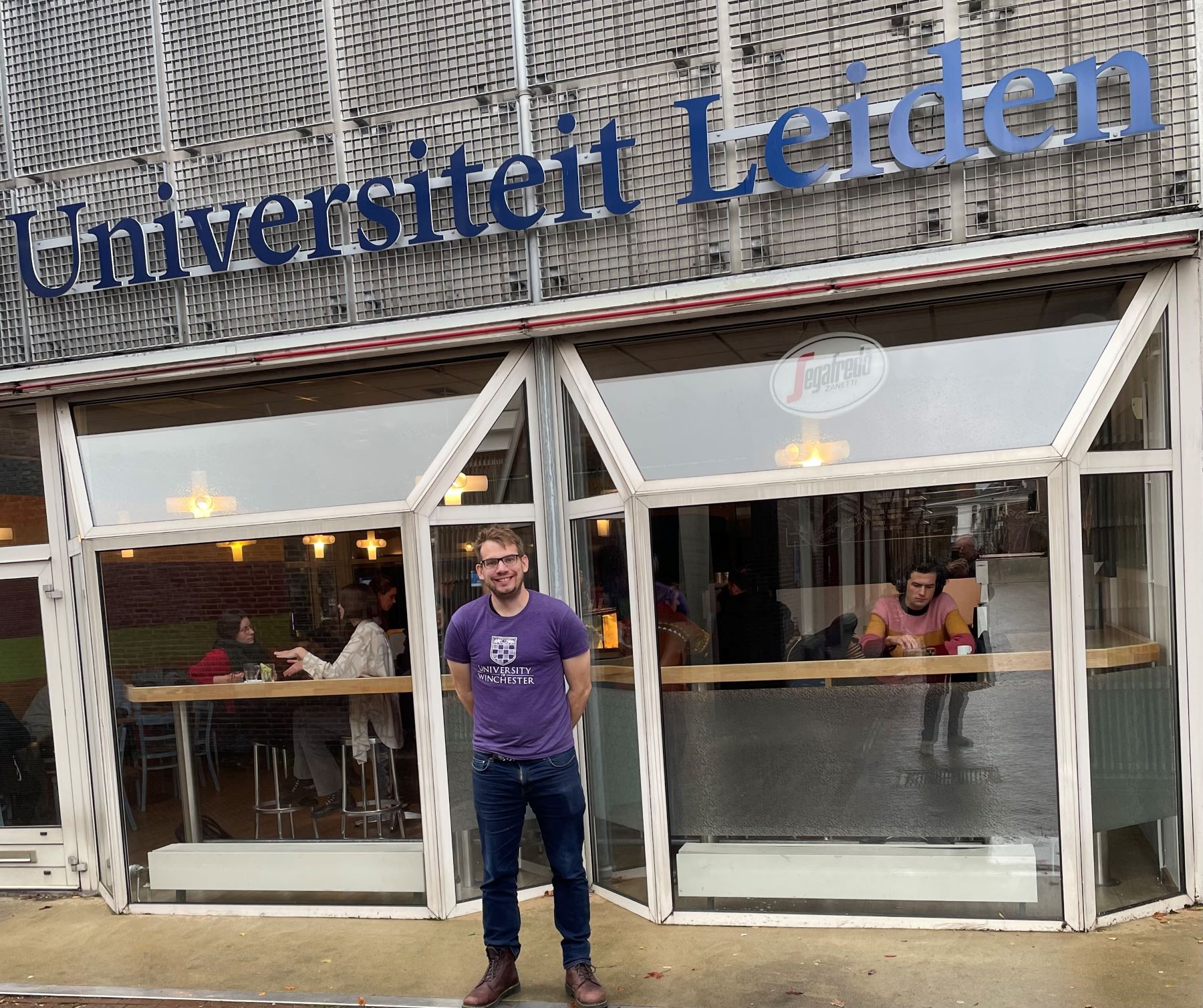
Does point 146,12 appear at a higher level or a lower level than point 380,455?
higher

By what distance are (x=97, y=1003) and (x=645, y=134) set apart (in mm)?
4658

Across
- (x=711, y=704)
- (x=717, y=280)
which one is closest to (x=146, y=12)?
(x=717, y=280)

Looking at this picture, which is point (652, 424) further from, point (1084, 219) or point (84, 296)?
point (84, 296)

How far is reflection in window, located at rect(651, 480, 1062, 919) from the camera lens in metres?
4.54

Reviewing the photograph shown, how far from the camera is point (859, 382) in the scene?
475cm

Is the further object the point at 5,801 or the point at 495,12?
the point at 5,801

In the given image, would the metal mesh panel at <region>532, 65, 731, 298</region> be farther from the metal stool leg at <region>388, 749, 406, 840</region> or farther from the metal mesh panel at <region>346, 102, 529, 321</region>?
the metal stool leg at <region>388, 749, 406, 840</region>

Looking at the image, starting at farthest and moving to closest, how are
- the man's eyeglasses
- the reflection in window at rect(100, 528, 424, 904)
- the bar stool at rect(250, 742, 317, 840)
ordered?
the bar stool at rect(250, 742, 317, 840) < the reflection in window at rect(100, 528, 424, 904) < the man's eyeglasses

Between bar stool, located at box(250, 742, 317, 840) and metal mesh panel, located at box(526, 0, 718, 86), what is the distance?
3.82 meters

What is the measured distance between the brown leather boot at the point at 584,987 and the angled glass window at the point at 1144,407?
Result: 3.06 metres

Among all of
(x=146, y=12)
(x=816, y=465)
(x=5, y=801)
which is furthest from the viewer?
(x=5, y=801)

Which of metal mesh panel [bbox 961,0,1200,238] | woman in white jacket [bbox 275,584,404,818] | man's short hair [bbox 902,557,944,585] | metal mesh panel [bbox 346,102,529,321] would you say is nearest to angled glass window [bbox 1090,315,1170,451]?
metal mesh panel [bbox 961,0,1200,238]

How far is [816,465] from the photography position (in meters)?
4.72

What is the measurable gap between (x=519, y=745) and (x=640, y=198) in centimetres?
266
